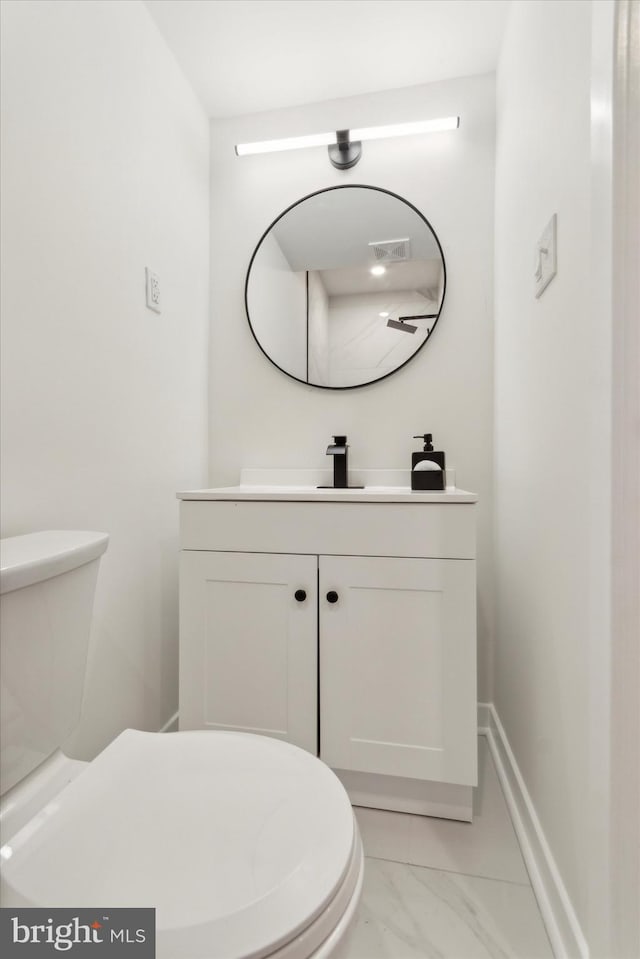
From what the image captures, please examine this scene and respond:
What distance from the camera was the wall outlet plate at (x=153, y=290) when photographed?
4.56 feet

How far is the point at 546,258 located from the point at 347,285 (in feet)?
2.68

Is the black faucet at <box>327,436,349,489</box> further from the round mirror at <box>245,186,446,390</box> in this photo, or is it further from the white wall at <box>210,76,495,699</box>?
the round mirror at <box>245,186,446,390</box>

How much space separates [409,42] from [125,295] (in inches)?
48.0

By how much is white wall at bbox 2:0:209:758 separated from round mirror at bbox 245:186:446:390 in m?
0.32

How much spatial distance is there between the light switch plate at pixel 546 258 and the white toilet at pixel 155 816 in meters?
1.04

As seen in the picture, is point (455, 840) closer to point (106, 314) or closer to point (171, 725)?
point (171, 725)

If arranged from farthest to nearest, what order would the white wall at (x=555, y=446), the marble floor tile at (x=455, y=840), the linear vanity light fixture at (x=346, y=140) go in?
the linear vanity light fixture at (x=346, y=140)
the marble floor tile at (x=455, y=840)
the white wall at (x=555, y=446)

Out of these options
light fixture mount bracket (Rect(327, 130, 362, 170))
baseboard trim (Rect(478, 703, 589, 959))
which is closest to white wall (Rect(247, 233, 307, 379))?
light fixture mount bracket (Rect(327, 130, 362, 170))

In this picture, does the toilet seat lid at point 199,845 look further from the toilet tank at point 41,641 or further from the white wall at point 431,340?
the white wall at point 431,340

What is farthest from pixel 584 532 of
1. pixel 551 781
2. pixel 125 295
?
pixel 125 295

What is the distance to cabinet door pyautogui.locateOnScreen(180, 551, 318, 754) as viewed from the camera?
48.3 inches

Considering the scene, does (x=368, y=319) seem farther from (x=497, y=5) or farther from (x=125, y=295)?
(x=497, y=5)

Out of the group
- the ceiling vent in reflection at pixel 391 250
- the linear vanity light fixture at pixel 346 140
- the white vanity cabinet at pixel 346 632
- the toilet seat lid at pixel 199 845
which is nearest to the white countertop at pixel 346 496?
the white vanity cabinet at pixel 346 632

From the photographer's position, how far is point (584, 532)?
0.80 m
